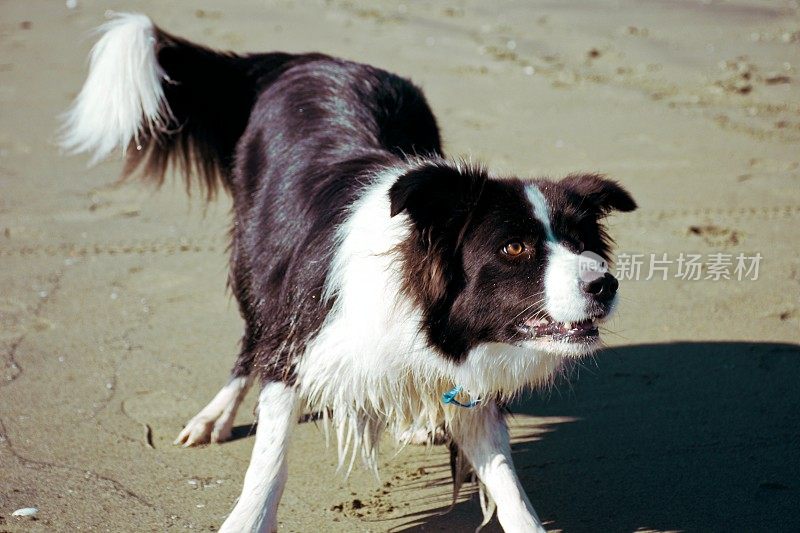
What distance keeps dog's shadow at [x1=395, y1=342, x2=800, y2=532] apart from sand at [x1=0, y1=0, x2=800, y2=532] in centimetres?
1

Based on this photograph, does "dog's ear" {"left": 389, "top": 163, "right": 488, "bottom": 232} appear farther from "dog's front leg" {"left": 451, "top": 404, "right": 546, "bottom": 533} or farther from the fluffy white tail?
the fluffy white tail

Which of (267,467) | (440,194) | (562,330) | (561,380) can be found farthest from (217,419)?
(562,330)

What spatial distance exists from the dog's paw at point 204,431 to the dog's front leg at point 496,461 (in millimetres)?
1080

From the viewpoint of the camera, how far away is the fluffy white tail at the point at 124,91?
4.42 metres

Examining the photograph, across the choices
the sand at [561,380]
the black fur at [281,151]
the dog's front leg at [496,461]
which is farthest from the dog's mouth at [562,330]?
the sand at [561,380]

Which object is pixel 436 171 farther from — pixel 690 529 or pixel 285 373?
pixel 690 529

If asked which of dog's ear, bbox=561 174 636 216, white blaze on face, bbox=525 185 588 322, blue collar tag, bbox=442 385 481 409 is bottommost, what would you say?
blue collar tag, bbox=442 385 481 409

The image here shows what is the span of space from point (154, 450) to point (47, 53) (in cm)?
646

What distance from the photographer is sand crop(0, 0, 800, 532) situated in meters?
3.69

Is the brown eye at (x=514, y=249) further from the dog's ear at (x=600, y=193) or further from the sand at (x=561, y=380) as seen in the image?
the sand at (x=561, y=380)

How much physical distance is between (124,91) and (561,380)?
2241mm

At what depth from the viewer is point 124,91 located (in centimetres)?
443

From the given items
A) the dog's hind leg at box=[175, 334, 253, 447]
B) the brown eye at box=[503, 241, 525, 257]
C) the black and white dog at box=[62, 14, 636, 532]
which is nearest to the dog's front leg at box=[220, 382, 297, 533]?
the black and white dog at box=[62, 14, 636, 532]

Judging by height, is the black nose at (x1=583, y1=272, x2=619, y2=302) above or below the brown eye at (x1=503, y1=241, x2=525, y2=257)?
below
